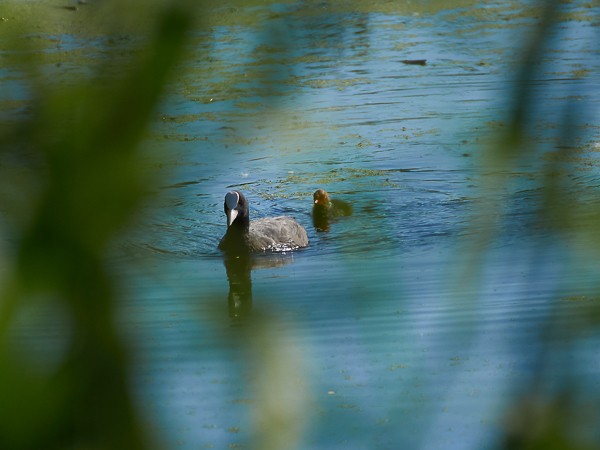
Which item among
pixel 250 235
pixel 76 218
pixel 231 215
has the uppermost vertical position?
pixel 76 218

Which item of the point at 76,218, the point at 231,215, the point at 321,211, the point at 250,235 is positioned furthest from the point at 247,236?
the point at 76,218

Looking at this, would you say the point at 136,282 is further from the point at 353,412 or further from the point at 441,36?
the point at 441,36

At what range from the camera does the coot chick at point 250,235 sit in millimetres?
8117

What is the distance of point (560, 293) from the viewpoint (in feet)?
2.64

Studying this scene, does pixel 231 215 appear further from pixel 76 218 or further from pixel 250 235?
pixel 76 218

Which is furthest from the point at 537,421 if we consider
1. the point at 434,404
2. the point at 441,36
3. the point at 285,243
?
the point at 285,243

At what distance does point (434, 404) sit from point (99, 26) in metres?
0.39

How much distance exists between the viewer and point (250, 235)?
8336mm

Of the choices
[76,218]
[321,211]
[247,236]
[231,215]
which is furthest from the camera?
[321,211]

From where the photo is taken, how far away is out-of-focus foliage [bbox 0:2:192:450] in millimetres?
592

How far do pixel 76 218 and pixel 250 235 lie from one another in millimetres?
7742

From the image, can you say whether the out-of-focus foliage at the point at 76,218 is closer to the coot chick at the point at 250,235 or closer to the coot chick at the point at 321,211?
the coot chick at the point at 250,235

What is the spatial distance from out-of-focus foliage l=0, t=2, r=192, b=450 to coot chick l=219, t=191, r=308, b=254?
7.37 meters

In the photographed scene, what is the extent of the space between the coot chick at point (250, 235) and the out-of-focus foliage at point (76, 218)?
7368mm
